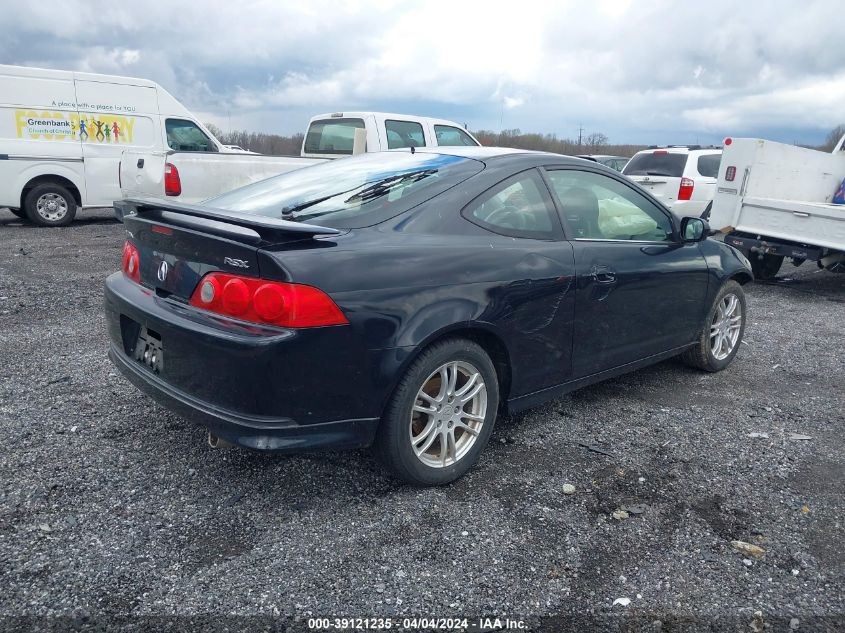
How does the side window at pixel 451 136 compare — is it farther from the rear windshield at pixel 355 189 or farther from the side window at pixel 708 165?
the rear windshield at pixel 355 189

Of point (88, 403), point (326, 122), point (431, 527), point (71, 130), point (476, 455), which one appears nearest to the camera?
point (431, 527)

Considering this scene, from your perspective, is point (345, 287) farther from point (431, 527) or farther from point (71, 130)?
point (71, 130)

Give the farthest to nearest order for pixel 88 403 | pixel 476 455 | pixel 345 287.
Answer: pixel 88 403, pixel 476 455, pixel 345 287

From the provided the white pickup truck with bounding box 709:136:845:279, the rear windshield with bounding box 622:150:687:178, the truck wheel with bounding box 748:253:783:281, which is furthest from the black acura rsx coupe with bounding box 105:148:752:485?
the rear windshield with bounding box 622:150:687:178

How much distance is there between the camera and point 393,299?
8.82 ft

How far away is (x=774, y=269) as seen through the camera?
870 cm

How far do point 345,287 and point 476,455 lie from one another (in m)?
1.12

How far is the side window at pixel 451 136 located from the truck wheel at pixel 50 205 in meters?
6.39

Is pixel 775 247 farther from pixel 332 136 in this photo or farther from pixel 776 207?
pixel 332 136

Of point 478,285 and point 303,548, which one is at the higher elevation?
point 478,285

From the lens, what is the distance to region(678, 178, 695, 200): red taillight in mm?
10562

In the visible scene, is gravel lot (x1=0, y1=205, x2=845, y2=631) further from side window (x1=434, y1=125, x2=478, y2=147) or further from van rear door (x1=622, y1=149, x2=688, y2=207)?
van rear door (x1=622, y1=149, x2=688, y2=207)

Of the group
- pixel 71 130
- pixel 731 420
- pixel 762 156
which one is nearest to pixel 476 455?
pixel 731 420

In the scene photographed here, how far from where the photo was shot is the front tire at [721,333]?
463cm
